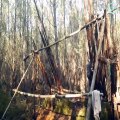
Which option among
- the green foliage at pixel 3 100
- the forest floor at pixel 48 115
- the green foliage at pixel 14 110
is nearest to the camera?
the forest floor at pixel 48 115

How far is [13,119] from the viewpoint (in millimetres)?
8797

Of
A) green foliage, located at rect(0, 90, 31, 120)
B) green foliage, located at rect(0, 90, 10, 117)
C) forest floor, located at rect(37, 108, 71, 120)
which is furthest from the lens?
green foliage, located at rect(0, 90, 10, 117)

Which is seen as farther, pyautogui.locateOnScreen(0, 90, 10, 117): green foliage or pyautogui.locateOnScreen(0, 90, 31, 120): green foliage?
pyautogui.locateOnScreen(0, 90, 10, 117): green foliage

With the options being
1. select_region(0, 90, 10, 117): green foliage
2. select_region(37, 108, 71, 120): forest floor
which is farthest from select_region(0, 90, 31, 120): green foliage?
select_region(37, 108, 71, 120): forest floor

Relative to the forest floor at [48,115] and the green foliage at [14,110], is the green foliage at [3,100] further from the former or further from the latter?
the forest floor at [48,115]

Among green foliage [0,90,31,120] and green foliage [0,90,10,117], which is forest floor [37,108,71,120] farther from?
green foliage [0,90,10,117]

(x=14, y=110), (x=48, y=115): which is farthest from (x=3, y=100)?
(x=48, y=115)

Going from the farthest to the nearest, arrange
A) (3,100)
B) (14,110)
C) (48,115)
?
(3,100), (14,110), (48,115)

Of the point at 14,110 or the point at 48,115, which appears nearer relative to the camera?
the point at 48,115

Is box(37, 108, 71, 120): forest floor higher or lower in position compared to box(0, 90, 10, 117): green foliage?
lower

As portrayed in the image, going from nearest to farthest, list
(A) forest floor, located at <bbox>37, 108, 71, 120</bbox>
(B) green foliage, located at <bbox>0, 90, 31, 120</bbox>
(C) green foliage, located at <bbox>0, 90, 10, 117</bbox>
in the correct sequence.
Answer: (A) forest floor, located at <bbox>37, 108, 71, 120</bbox> < (B) green foliage, located at <bbox>0, 90, 31, 120</bbox> < (C) green foliage, located at <bbox>0, 90, 10, 117</bbox>

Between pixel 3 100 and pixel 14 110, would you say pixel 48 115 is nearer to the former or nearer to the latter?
pixel 14 110

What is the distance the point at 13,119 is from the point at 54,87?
6.31ft

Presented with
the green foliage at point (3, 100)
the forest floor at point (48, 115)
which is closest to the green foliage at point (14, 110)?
the green foliage at point (3, 100)
